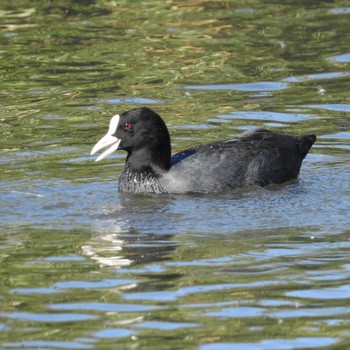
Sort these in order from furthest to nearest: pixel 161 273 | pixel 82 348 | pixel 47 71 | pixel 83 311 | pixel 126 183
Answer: pixel 47 71 → pixel 126 183 → pixel 161 273 → pixel 83 311 → pixel 82 348

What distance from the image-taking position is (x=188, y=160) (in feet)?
32.7

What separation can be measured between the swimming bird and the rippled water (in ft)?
0.49

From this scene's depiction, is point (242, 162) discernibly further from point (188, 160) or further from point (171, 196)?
Result: point (171, 196)

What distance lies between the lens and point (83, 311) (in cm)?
677

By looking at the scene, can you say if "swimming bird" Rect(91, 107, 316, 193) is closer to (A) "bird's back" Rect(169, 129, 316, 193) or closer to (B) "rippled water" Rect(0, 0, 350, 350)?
(A) "bird's back" Rect(169, 129, 316, 193)

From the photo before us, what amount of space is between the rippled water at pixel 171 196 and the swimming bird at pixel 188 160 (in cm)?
15

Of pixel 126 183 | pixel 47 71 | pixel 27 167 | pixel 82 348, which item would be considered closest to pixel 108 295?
pixel 82 348

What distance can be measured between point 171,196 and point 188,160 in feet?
1.16

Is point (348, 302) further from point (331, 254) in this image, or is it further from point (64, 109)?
point (64, 109)

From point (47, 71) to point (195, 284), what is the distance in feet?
24.2

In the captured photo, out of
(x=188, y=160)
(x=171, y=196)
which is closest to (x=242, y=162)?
(x=188, y=160)

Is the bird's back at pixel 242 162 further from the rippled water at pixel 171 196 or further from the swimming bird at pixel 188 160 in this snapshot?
the rippled water at pixel 171 196

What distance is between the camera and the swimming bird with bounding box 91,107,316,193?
9.88 m

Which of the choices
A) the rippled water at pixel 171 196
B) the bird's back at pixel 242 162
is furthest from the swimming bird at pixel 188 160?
the rippled water at pixel 171 196
